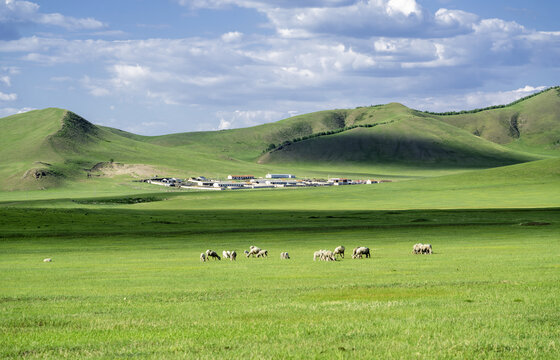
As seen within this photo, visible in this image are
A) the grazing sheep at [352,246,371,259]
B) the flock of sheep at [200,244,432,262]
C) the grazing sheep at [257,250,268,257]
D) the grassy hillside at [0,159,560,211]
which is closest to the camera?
the flock of sheep at [200,244,432,262]

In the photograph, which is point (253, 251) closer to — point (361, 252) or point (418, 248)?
point (361, 252)

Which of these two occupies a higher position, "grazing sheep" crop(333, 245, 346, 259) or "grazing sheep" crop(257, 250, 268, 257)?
"grazing sheep" crop(333, 245, 346, 259)

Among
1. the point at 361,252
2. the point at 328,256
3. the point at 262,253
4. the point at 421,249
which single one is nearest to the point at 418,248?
the point at 421,249

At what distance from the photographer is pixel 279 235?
72375 mm

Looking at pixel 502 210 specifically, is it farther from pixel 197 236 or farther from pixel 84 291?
pixel 84 291

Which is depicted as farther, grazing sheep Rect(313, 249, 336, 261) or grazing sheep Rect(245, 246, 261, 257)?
grazing sheep Rect(245, 246, 261, 257)

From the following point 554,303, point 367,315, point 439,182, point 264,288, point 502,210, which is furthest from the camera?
point 439,182

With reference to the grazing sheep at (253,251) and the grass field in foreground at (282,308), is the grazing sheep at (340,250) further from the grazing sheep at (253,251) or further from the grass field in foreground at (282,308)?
the grazing sheep at (253,251)

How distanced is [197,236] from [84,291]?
47419 millimetres

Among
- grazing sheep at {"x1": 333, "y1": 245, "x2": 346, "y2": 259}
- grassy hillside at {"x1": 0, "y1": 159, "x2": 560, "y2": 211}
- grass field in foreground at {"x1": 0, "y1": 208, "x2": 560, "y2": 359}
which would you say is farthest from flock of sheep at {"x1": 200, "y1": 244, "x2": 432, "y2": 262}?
grassy hillside at {"x1": 0, "y1": 159, "x2": 560, "y2": 211}

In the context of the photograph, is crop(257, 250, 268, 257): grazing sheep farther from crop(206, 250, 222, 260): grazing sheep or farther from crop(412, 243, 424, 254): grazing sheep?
crop(412, 243, 424, 254): grazing sheep

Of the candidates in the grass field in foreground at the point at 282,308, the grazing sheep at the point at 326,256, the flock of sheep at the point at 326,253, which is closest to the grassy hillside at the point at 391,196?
the flock of sheep at the point at 326,253

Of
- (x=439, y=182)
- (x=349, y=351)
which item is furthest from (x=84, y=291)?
(x=439, y=182)

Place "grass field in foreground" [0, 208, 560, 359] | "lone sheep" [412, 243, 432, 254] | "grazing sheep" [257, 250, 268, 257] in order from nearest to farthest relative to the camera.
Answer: "grass field in foreground" [0, 208, 560, 359] < "lone sheep" [412, 243, 432, 254] < "grazing sheep" [257, 250, 268, 257]
